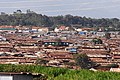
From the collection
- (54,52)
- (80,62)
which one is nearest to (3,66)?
(80,62)

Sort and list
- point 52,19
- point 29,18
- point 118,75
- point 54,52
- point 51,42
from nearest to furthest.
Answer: point 118,75 → point 54,52 → point 51,42 → point 29,18 → point 52,19

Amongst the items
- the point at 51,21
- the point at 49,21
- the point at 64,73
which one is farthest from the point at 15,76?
the point at 51,21

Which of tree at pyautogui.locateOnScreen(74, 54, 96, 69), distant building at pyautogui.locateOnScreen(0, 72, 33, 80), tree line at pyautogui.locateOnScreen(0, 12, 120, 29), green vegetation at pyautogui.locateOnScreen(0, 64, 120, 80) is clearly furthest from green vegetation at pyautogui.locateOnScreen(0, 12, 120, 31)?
distant building at pyautogui.locateOnScreen(0, 72, 33, 80)

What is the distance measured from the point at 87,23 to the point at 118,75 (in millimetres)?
98531

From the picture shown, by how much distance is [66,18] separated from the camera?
354 feet

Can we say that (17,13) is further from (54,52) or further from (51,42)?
(54,52)

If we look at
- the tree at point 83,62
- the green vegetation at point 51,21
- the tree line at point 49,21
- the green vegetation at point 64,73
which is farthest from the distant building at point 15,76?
the tree line at point 49,21

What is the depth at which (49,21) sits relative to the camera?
10512cm

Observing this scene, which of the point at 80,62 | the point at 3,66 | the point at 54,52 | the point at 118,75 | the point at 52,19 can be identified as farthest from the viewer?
the point at 52,19

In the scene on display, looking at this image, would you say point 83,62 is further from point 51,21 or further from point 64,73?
point 51,21

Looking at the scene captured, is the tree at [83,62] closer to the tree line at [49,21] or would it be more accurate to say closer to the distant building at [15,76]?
the distant building at [15,76]

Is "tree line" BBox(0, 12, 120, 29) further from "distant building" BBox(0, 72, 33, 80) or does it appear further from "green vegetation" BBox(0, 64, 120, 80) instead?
"distant building" BBox(0, 72, 33, 80)

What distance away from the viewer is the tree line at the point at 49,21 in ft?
331

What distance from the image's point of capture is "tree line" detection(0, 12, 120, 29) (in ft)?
331
